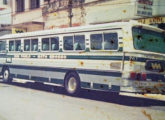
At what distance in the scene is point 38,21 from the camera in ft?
104

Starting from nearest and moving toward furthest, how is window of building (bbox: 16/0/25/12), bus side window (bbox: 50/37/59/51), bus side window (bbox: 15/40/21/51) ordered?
bus side window (bbox: 50/37/59/51) < bus side window (bbox: 15/40/21/51) < window of building (bbox: 16/0/25/12)

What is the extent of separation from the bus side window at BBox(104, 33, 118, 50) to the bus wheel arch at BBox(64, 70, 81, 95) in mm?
2181

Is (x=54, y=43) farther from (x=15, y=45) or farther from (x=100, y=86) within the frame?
(x=15, y=45)

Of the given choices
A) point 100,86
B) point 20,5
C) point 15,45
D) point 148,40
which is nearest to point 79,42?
point 100,86

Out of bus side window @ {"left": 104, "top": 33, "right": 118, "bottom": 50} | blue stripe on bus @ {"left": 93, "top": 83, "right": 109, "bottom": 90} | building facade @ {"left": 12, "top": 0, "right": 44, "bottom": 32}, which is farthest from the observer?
→ building facade @ {"left": 12, "top": 0, "right": 44, "bottom": 32}

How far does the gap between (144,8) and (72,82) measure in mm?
7455

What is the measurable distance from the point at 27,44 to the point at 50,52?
238 cm

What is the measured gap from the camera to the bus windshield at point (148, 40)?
1152cm

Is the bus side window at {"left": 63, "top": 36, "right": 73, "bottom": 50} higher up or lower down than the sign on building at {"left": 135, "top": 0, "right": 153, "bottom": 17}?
lower down

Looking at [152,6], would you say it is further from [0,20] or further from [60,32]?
[0,20]

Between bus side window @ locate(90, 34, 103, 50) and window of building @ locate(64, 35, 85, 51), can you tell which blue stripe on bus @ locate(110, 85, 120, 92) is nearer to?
bus side window @ locate(90, 34, 103, 50)

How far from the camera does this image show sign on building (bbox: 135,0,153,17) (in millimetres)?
18250

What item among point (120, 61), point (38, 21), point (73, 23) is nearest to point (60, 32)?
point (120, 61)

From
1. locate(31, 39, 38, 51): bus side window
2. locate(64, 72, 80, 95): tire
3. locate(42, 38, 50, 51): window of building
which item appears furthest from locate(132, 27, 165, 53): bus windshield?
locate(31, 39, 38, 51): bus side window
